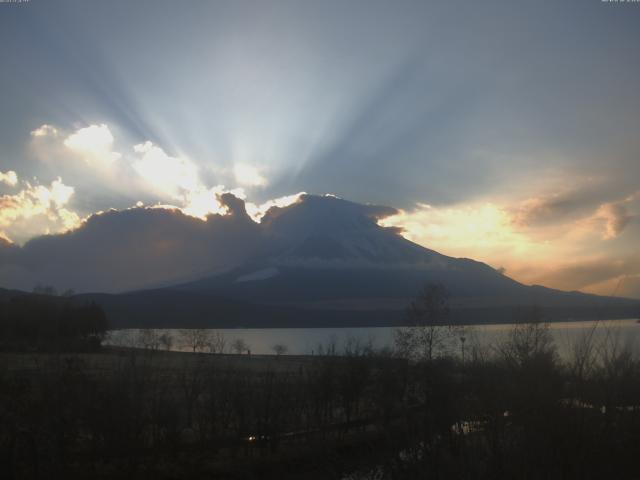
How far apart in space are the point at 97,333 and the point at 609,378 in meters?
74.1

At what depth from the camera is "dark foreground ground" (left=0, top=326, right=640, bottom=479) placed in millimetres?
7442

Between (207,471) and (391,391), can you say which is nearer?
(207,471)

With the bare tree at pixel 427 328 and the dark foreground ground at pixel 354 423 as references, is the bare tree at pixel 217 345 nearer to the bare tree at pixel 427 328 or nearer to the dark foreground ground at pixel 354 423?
the bare tree at pixel 427 328

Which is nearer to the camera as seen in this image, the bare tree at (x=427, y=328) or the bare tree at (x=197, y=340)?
the bare tree at (x=427, y=328)

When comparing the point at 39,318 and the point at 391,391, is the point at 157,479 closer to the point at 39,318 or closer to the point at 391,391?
the point at 391,391

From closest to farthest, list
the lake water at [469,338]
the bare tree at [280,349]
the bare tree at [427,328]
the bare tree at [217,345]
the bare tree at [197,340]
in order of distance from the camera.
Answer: the lake water at [469,338] → the bare tree at [427,328] → the bare tree at [217,345] → the bare tree at [280,349] → the bare tree at [197,340]

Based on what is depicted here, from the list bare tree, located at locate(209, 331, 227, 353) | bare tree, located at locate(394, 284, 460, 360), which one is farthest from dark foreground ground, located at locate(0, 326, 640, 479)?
bare tree, located at locate(209, 331, 227, 353)

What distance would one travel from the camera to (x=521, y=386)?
8742 mm

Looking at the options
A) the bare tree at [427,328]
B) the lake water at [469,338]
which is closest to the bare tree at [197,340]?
the lake water at [469,338]

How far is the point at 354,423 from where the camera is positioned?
23797 mm

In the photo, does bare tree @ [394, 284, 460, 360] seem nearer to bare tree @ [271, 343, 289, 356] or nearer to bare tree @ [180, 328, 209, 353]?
bare tree @ [271, 343, 289, 356]

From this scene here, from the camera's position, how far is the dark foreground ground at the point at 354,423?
24.4 ft

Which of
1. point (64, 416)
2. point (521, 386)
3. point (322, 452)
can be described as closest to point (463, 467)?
point (521, 386)

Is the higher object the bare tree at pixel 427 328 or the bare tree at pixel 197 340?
the bare tree at pixel 427 328
